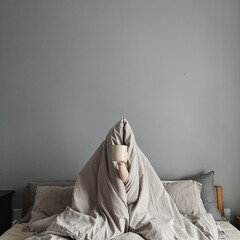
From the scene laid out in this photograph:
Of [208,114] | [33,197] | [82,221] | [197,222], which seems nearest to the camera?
[82,221]

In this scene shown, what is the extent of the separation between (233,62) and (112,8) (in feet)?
4.49

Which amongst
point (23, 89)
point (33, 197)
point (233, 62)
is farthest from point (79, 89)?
point (233, 62)

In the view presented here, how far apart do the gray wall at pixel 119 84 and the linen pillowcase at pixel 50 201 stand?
0.41 meters

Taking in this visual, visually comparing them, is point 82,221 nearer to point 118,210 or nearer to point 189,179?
point 118,210

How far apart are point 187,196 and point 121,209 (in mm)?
806

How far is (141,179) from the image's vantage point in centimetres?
230

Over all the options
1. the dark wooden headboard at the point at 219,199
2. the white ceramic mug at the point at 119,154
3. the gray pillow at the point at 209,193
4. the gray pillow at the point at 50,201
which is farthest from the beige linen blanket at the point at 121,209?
the dark wooden headboard at the point at 219,199

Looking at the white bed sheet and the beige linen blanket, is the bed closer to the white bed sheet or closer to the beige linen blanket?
the white bed sheet

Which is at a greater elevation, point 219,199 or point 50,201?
point 50,201

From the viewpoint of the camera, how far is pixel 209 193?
282cm

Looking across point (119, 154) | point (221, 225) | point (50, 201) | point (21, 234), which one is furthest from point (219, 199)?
point (21, 234)

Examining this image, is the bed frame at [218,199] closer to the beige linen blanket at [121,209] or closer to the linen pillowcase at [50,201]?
the linen pillowcase at [50,201]

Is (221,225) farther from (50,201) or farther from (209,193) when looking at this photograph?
(50,201)

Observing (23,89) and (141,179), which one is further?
(23,89)
